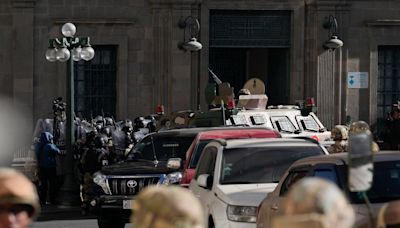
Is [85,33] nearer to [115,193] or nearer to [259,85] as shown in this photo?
[259,85]

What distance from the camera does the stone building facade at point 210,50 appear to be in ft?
96.5

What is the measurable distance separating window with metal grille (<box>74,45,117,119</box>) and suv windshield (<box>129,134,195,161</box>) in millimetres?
11093

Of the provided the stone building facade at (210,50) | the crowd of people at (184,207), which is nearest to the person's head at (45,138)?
the stone building facade at (210,50)

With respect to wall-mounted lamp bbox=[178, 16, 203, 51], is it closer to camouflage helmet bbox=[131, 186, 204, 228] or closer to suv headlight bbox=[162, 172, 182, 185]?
suv headlight bbox=[162, 172, 182, 185]

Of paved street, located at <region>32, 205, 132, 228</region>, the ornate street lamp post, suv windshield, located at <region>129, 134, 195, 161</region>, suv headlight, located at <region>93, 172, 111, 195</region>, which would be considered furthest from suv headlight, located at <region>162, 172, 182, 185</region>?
the ornate street lamp post

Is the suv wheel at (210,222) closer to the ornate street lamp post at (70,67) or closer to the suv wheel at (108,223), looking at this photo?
the suv wheel at (108,223)

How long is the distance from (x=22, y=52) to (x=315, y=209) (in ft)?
85.0

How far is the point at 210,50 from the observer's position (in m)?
31.0

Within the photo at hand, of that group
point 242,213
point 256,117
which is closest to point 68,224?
point 256,117

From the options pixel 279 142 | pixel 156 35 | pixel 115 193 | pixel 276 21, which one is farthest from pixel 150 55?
pixel 279 142

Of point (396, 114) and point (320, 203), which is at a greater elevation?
point (320, 203)

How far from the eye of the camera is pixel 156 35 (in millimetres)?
30094

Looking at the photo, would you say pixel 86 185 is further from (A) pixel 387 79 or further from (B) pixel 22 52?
(A) pixel 387 79

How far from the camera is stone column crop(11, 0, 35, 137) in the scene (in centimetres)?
2922
